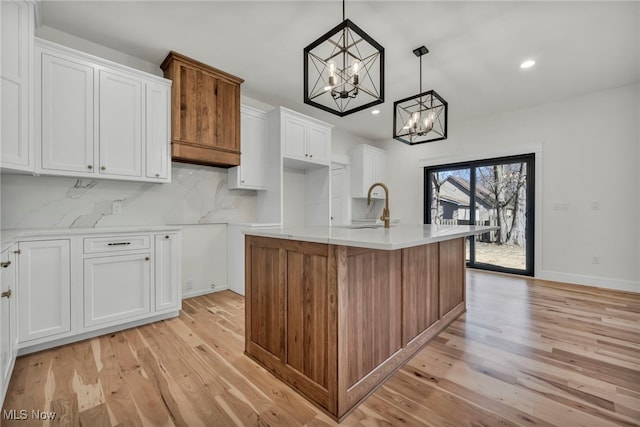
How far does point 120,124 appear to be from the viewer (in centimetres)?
253

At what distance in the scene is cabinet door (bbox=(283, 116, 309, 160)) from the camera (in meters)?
3.71

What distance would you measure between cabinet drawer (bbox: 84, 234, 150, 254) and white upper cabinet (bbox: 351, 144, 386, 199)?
3.88 meters

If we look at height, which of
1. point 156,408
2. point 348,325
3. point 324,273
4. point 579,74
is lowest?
point 156,408

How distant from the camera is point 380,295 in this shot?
166 cm

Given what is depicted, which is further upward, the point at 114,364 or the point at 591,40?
the point at 591,40

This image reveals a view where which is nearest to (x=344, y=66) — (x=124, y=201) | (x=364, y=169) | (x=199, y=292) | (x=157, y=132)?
(x=157, y=132)

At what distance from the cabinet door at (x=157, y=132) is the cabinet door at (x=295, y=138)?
141cm

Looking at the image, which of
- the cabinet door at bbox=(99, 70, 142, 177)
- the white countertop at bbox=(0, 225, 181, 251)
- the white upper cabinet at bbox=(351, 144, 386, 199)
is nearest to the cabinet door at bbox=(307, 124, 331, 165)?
the white upper cabinet at bbox=(351, 144, 386, 199)

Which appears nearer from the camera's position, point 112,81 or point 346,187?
point 112,81

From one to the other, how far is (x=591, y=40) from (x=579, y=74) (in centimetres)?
80

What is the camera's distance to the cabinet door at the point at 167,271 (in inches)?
99.9

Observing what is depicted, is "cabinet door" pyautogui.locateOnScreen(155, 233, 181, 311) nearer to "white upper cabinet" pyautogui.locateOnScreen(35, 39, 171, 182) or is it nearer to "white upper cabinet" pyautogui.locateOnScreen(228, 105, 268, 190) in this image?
"white upper cabinet" pyautogui.locateOnScreen(35, 39, 171, 182)

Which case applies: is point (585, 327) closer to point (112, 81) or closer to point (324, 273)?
point (324, 273)

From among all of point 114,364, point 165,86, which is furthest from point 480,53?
point 114,364
